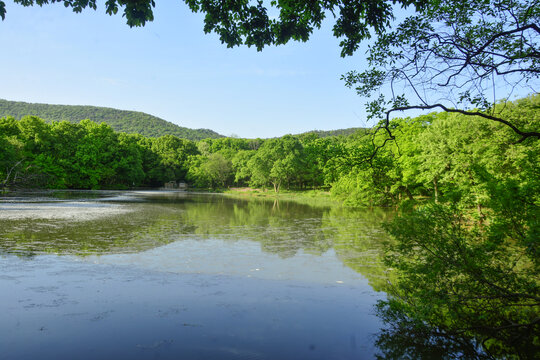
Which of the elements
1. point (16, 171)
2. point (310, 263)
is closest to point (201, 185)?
point (16, 171)

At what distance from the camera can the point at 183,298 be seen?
18.6 ft

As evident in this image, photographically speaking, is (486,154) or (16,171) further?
(16,171)

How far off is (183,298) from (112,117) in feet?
525

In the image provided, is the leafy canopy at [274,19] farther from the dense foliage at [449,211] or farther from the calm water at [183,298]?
the calm water at [183,298]

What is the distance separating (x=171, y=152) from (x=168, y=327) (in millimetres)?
80335

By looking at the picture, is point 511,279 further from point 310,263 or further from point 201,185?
point 201,185

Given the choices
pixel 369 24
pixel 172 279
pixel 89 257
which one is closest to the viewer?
pixel 369 24

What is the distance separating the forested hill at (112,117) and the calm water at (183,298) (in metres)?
Answer: 130

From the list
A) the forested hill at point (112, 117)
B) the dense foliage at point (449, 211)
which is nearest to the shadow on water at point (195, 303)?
the dense foliage at point (449, 211)

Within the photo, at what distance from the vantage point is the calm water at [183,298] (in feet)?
13.4

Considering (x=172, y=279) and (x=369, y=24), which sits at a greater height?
(x=369, y=24)

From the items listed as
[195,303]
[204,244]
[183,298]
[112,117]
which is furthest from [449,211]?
[112,117]

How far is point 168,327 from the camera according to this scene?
456 centimetres

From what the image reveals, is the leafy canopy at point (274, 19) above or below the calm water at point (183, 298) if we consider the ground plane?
above
